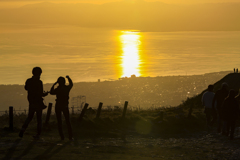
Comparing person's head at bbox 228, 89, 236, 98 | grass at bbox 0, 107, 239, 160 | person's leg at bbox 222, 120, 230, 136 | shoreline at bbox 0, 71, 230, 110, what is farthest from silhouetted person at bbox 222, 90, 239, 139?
shoreline at bbox 0, 71, 230, 110

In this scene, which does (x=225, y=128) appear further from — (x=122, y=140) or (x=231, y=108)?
(x=122, y=140)

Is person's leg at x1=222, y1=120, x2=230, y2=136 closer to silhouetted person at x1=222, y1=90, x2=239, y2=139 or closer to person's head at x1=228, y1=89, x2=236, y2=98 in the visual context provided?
silhouetted person at x1=222, y1=90, x2=239, y2=139

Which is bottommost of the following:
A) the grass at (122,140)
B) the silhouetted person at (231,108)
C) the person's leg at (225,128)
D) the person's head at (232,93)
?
the grass at (122,140)

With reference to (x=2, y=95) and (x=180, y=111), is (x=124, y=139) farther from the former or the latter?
(x=2, y=95)

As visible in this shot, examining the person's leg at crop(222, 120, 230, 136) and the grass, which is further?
the person's leg at crop(222, 120, 230, 136)

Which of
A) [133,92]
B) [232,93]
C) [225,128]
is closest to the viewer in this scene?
[232,93]

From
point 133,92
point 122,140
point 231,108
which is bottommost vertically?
point 122,140

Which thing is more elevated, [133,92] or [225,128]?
[133,92]

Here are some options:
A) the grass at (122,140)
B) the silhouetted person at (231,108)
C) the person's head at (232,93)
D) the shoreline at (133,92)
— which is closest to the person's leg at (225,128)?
the grass at (122,140)

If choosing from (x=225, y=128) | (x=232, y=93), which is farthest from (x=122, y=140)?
(x=232, y=93)

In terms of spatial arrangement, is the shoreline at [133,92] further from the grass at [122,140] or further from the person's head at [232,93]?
the person's head at [232,93]

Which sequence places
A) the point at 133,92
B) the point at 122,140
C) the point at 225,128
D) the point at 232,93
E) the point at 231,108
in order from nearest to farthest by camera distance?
the point at 232,93 → the point at 231,108 → the point at 122,140 → the point at 225,128 → the point at 133,92

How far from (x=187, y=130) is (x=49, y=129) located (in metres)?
6.15

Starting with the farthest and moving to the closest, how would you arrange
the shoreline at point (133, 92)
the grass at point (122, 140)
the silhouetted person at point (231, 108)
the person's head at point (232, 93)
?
1. the shoreline at point (133, 92)
2. the silhouetted person at point (231, 108)
3. the person's head at point (232, 93)
4. the grass at point (122, 140)
